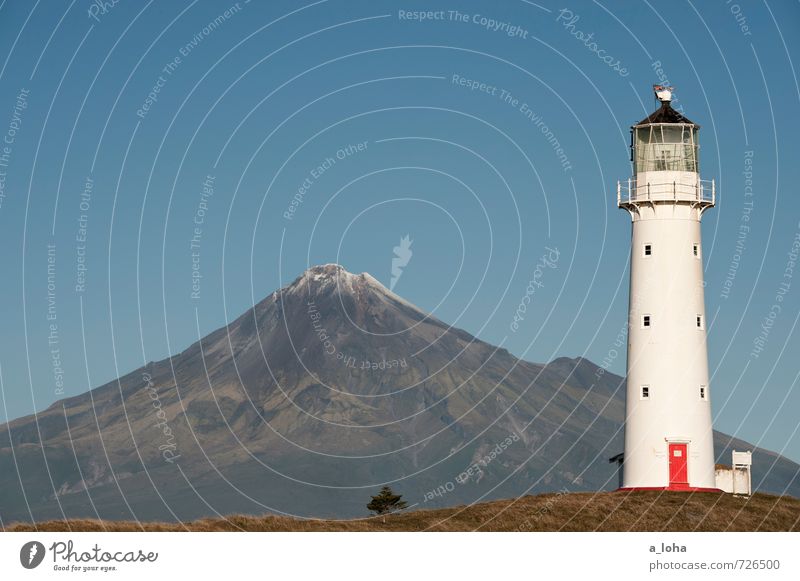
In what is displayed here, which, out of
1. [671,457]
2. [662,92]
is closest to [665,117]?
[662,92]

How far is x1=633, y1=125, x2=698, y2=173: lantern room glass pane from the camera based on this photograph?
79312 mm

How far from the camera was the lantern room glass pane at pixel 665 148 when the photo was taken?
260 ft

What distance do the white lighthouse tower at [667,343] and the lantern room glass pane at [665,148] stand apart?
0.77 metres

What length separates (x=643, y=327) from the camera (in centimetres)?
7688

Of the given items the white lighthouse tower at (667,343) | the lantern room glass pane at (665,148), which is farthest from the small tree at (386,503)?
the lantern room glass pane at (665,148)

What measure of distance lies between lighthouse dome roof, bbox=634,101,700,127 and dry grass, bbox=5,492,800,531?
18425mm

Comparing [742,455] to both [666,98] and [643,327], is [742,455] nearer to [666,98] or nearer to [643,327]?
[643,327]

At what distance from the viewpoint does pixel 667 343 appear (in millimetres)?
76250

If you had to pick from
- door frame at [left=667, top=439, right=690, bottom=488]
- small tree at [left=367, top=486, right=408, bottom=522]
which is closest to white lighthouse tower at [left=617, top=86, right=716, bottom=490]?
door frame at [left=667, top=439, right=690, bottom=488]

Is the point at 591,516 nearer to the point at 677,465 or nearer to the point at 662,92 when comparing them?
the point at 677,465

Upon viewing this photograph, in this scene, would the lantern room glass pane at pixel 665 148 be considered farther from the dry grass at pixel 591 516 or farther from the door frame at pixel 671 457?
the dry grass at pixel 591 516

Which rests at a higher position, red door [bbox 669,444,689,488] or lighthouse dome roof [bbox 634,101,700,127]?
lighthouse dome roof [bbox 634,101,700,127]

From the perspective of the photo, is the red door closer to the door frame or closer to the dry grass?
the door frame
